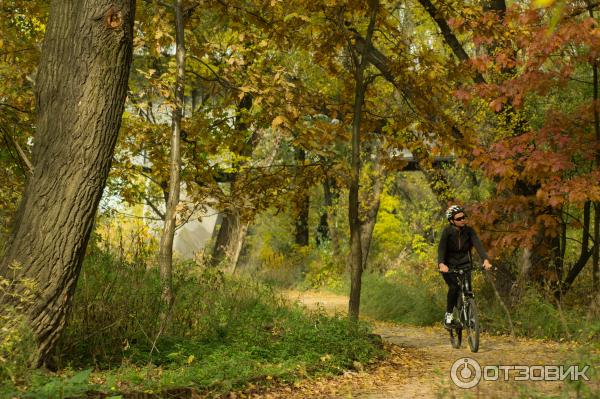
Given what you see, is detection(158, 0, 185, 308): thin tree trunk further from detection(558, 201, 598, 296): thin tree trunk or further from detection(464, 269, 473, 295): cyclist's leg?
detection(558, 201, 598, 296): thin tree trunk

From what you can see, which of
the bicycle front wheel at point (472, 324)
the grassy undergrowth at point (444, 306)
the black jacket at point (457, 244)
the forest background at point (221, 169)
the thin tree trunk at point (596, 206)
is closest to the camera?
the forest background at point (221, 169)

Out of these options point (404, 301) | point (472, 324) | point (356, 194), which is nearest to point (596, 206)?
point (472, 324)

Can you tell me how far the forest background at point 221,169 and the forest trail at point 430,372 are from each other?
1.06ft

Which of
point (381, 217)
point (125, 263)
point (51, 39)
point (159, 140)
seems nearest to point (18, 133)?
point (159, 140)

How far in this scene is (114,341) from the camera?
873 cm

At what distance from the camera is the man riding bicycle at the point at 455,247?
1107 cm

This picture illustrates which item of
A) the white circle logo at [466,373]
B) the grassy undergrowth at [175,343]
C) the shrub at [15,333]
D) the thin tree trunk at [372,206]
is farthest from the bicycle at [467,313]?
the thin tree trunk at [372,206]

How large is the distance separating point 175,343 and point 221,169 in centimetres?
449

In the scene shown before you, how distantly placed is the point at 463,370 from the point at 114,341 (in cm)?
385

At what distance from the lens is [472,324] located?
1076 centimetres

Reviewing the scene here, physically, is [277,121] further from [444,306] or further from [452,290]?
[444,306]

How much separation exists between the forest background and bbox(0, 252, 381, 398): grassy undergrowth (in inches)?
1.1

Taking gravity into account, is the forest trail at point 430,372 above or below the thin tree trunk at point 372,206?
below

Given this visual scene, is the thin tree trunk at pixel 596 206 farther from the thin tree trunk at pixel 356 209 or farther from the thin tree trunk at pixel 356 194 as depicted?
the thin tree trunk at pixel 356 209
